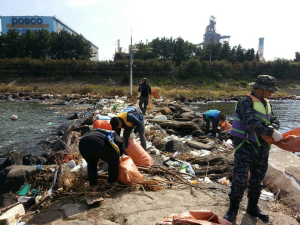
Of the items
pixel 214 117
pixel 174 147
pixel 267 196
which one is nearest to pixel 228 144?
pixel 214 117

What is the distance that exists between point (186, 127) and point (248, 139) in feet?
21.2

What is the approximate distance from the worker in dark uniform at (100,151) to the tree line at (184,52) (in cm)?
4322

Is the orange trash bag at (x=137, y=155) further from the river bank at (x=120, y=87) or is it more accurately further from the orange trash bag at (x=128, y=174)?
the river bank at (x=120, y=87)

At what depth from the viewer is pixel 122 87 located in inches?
1345

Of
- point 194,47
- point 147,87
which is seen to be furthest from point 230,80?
point 147,87

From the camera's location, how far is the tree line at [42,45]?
135ft

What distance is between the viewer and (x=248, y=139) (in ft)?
9.95

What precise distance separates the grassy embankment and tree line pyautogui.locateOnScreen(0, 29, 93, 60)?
27.7 ft

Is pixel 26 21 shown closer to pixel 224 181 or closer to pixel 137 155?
pixel 137 155

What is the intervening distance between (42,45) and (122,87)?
17907 mm

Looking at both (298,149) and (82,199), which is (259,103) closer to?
(298,149)

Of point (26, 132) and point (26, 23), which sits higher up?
point (26, 23)

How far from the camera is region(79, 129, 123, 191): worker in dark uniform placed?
3559mm

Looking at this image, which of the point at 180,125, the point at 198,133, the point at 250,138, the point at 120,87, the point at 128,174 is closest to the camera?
Answer: the point at 250,138
